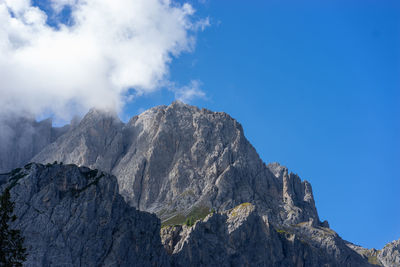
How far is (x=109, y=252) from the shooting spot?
188500mm

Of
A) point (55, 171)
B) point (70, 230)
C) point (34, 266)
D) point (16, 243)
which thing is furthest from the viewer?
point (55, 171)

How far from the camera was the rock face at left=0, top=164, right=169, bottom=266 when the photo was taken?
17638cm

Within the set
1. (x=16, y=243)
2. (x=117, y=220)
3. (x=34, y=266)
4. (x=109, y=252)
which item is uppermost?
(x=117, y=220)

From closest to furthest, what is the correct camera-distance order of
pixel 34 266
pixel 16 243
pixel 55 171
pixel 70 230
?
pixel 16 243 < pixel 34 266 < pixel 70 230 < pixel 55 171

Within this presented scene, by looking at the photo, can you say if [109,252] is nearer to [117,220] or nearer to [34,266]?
[117,220]

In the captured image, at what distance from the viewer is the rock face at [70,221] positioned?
176375 mm

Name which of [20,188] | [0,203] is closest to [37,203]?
[20,188]

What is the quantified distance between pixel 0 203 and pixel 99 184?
11902 cm

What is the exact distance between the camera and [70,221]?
184625mm

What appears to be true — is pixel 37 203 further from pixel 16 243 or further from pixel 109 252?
pixel 16 243

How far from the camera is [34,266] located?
168375 mm

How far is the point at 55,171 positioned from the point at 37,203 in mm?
14256

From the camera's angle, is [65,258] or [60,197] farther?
[60,197]

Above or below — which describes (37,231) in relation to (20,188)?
below
